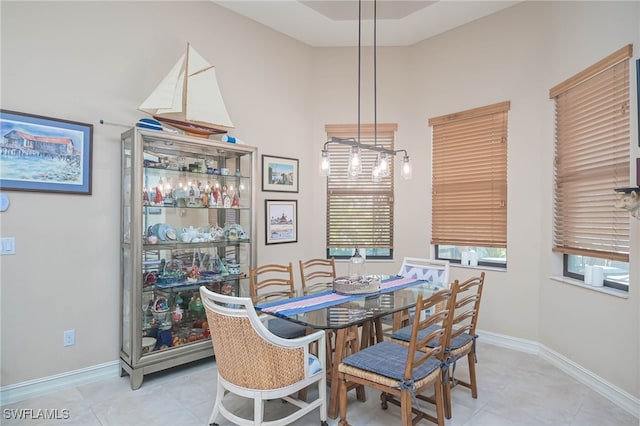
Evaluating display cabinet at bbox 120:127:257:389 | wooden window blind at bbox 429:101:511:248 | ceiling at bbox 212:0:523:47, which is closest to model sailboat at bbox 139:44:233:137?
display cabinet at bbox 120:127:257:389

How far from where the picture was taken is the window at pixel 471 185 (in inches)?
152

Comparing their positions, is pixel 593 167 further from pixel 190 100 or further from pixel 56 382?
pixel 56 382

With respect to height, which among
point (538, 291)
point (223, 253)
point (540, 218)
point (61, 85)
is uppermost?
point (61, 85)

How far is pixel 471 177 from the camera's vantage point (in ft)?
13.3

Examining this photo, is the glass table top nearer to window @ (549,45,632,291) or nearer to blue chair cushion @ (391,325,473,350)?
blue chair cushion @ (391,325,473,350)

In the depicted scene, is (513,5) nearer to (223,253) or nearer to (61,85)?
(223,253)

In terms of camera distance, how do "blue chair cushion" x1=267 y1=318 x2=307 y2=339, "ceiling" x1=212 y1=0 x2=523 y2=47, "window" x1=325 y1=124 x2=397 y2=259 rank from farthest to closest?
1. "window" x1=325 y1=124 x2=397 y2=259
2. "ceiling" x1=212 y1=0 x2=523 y2=47
3. "blue chair cushion" x1=267 y1=318 x2=307 y2=339

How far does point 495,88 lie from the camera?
3885mm

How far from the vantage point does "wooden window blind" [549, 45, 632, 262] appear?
2.70m

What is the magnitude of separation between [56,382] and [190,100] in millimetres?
2423

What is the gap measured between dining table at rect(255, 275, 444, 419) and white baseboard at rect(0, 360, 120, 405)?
1.51 meters

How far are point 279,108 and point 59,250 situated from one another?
2617mm

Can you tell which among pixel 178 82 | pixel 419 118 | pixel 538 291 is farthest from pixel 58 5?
pixel 538 291

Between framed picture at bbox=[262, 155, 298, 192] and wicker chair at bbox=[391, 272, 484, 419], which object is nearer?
wicker chair at bbox=[391, 272, 484, 419]
